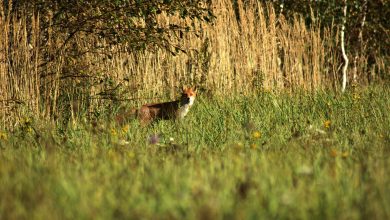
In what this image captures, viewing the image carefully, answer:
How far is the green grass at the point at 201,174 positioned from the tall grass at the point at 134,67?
0.90 m

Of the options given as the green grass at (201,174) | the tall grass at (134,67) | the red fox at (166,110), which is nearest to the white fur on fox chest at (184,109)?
the red fox at (166,110)

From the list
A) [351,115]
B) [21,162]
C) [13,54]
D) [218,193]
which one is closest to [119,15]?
[13,54]

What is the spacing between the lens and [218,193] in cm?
331

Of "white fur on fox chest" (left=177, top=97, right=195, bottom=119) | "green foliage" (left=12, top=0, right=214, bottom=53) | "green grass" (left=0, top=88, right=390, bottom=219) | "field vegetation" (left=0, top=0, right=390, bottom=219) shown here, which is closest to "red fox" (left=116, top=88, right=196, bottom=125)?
"white fur on fox chest" (left=177, top=97, right=195, bottom=119)

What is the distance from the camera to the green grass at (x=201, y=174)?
3.10 m

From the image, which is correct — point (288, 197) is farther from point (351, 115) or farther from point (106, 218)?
point (351, 115)

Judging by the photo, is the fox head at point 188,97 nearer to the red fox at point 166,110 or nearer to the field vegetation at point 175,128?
the red fox at point 166,110

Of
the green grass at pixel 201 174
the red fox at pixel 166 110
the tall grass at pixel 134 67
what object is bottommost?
the green grass at pixel 201 174

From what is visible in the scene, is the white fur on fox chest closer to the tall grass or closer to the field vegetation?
the field vegetation

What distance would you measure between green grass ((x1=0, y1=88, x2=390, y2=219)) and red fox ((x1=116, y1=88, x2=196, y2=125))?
110 cm

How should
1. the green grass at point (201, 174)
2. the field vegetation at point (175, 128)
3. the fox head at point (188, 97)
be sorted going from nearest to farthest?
the green grass at point (201, 174), the field vegetation at point (175, 128), the fox head at point (188, 97)

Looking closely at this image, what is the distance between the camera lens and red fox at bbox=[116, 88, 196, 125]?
24.3ft

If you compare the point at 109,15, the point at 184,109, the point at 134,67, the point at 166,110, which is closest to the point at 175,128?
the point at 184,109

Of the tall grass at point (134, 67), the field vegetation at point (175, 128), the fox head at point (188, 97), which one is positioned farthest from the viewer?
the fox head at point (188, 97)
